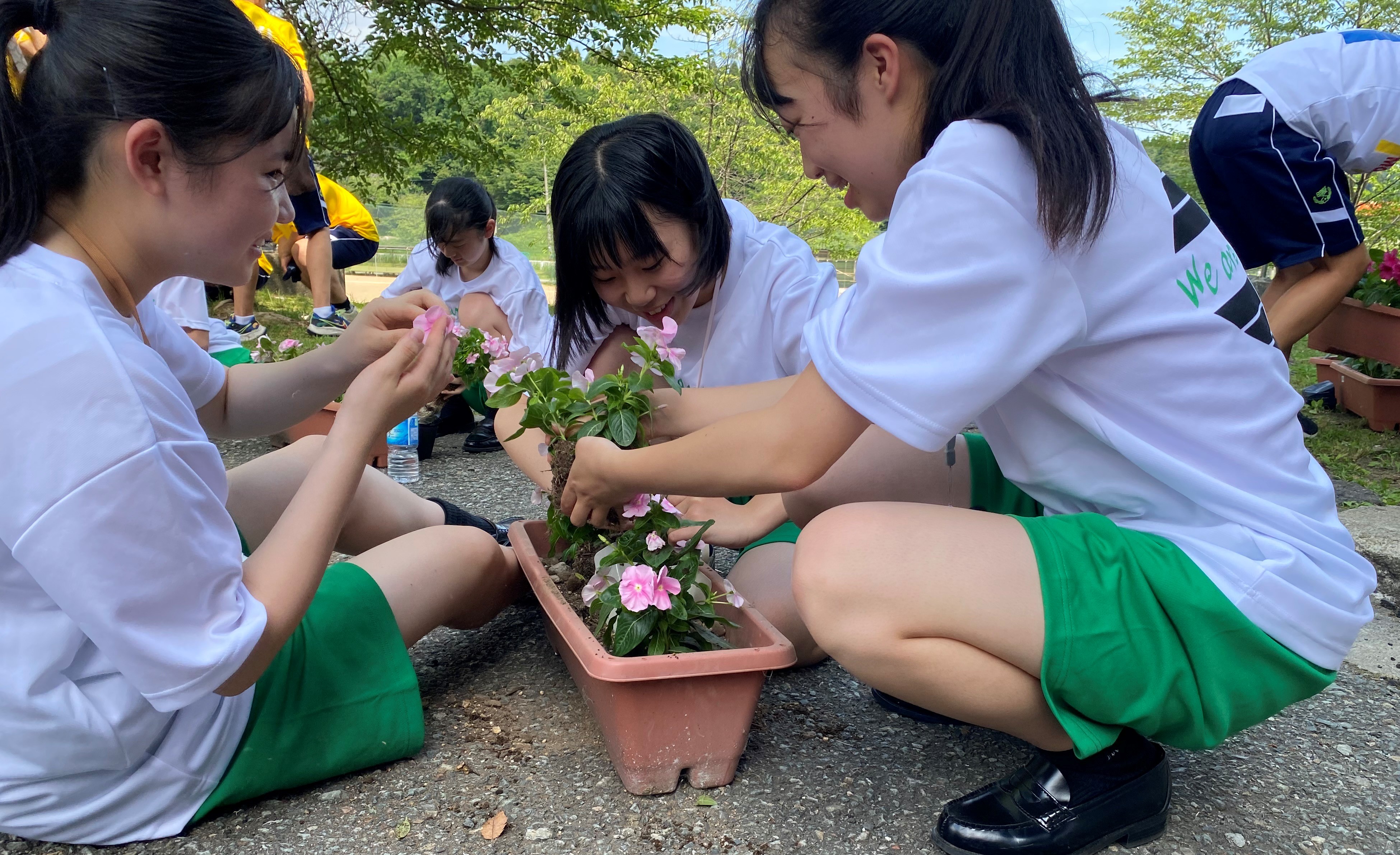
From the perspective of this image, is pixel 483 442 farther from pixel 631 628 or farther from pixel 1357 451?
pixel 1357 451

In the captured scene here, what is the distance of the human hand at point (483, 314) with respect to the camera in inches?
176

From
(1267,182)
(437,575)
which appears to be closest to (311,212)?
(437,575)

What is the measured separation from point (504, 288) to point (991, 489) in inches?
142

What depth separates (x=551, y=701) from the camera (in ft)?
6.56

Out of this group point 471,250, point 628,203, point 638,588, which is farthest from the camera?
point 471,250

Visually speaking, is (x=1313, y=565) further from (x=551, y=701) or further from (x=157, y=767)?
(x=157, y=767)

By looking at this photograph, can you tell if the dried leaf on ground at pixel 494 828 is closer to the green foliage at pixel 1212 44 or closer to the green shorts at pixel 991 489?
the green shorts at pixel 991 489

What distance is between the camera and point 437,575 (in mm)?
1890

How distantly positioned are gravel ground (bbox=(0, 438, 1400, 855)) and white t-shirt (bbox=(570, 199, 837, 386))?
2.70 ft

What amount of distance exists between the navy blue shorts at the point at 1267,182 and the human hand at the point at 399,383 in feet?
9.61

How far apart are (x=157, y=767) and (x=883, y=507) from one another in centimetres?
117

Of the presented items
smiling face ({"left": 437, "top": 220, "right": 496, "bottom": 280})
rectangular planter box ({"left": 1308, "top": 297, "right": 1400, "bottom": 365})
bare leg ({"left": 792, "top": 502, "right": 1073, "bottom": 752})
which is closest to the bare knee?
bare leg ({"left": 792, "top": 502, "right": 1073, "bottom": 752})

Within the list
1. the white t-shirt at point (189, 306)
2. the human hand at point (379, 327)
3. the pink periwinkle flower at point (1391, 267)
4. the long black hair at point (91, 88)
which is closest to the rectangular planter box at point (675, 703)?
the human hand at point (379, 327)

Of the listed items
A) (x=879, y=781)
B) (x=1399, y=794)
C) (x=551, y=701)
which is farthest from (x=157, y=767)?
(x=1399, y=794)
